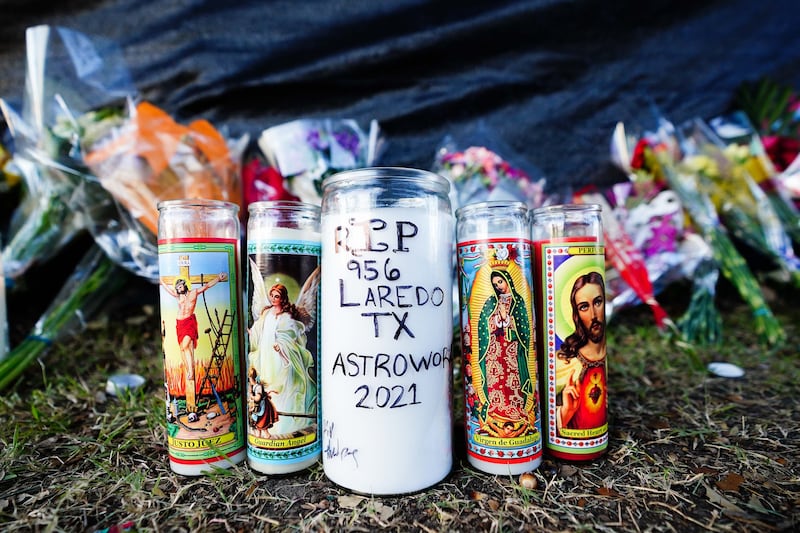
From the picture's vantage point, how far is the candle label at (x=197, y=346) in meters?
1.06

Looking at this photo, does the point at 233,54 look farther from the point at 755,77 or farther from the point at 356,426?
the point at 755,77

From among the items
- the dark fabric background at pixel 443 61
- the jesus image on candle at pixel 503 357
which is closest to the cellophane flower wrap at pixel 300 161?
the dark fabric background at pixel 443 61

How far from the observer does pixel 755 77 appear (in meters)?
2.77

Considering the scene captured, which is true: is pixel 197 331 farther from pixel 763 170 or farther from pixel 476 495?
pixel 763 170

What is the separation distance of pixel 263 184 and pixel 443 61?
1.26 metres

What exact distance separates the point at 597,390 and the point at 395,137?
Answer: 5.66 ft

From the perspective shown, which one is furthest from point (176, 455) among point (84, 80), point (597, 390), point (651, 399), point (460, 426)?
point (84, 80)

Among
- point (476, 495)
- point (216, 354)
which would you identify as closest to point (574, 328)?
point (476, 495)

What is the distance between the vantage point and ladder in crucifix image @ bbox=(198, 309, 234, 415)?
3.56 ft

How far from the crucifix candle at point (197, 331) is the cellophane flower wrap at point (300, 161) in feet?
2.69

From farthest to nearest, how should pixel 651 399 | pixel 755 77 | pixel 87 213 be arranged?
pixel 755 77 < pixel 87 213 < pixel 651 399

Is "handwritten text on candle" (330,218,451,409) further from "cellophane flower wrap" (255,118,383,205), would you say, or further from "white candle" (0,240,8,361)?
"white candle" (0,240,8,361)

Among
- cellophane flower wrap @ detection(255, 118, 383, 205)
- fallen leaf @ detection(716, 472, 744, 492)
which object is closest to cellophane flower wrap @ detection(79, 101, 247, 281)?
cellophane flower wrap @ detection(255, 118, 383, 205)
